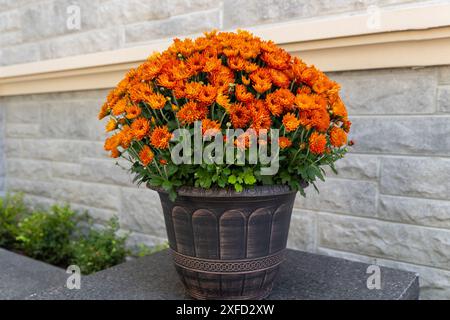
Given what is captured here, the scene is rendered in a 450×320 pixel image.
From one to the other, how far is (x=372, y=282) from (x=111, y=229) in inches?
70.8

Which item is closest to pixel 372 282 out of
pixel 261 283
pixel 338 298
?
pixel 338 298

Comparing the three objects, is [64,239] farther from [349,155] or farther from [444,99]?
[444,99]

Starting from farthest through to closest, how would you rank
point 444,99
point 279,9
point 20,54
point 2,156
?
1. point 2,156
2. point 20,54
3. point 279,9
4. point 444,99

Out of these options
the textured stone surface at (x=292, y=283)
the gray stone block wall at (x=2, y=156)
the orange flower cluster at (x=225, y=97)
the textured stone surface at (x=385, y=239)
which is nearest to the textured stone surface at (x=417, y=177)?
the textured stone surface at (x=385, y=239)

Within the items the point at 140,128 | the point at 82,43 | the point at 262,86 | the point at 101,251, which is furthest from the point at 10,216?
the point at 262,86

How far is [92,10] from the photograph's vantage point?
3020 mm

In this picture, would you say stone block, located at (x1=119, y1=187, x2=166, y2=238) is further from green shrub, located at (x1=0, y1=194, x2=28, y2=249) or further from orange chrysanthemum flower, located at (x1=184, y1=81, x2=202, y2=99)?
orange chrysanthemum flower, located at (x1=184, y1=81, x2=202, y2=99)

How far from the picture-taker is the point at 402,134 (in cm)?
190

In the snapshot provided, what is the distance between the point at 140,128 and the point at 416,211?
1.19 meters

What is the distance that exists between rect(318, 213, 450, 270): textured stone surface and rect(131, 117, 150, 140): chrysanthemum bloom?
1.11 meters

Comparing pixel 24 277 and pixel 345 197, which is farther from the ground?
pixel 345 197

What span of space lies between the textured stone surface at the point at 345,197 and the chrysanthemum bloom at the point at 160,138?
1.03 meters

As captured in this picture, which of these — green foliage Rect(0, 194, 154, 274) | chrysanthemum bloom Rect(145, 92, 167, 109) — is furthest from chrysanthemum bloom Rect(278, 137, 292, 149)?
green foliage Rect(0, 194, 154, 274)
